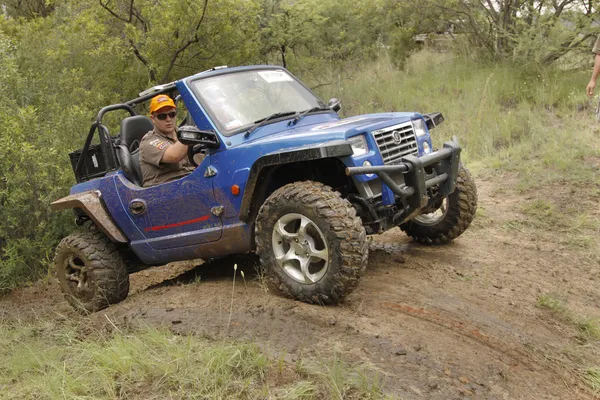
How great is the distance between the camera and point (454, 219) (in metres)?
5.51

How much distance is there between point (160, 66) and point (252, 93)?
6.77 m

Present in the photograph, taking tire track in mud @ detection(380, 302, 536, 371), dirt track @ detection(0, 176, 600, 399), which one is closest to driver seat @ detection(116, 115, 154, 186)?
dirt track @ detection(0, 176, 600, 399)

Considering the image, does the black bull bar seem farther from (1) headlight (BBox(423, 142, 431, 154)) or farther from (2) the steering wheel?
(2) the steering wheel

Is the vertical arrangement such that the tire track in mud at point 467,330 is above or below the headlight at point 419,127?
below

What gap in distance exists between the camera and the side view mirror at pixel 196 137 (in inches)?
171

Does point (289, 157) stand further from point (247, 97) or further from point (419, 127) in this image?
point (419, 127)

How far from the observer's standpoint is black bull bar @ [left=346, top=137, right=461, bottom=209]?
4043 mm

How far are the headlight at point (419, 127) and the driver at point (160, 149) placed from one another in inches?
78.0

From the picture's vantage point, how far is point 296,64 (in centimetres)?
1349

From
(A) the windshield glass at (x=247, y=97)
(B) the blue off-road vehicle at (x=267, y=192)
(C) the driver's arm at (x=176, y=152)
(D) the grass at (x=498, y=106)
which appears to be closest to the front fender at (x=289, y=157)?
(B) the blue off-road vehicle at (x=267, y=192)

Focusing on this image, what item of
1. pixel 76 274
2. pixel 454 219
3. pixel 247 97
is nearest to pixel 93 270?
pixel 76 274

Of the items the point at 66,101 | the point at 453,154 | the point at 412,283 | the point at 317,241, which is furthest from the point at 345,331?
the point at 66,101

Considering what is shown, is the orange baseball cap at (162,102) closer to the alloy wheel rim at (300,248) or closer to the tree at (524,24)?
the alloy wheel rim at (300,248)

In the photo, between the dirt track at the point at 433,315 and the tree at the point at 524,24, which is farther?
the tree at the point at 524,24
